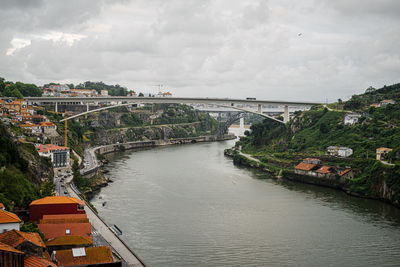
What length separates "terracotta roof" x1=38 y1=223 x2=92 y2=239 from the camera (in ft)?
36.7

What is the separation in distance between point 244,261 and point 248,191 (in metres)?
9.46

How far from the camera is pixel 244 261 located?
11.6 metres

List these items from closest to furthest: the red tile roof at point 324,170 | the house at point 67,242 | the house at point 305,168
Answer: the house at point 67,242 < the red tile roof at point 324,170 < the house at point 305,168

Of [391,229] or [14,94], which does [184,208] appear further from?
[14,94]

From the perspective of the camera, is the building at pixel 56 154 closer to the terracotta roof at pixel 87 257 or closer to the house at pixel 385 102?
the terracotta roof at pixel 87 257

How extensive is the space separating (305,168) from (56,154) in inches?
570

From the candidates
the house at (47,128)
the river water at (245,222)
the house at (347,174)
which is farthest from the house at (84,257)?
the house at (47,128)

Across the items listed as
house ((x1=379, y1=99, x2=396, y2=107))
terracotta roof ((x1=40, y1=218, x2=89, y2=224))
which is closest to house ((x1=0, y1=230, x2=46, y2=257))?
terracotta roof ((x1=40, y1=218, x2=89, y2=224))

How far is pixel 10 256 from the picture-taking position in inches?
306

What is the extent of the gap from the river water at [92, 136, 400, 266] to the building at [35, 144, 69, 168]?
296 cm

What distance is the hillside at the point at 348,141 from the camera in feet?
66.3

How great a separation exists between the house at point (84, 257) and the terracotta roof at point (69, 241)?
2.77ft

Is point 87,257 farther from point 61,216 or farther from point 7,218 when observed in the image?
point 61,216

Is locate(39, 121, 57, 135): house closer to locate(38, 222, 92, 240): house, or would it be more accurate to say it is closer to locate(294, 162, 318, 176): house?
locate(294, 162, 318, 176): house
